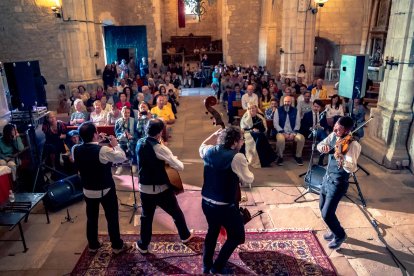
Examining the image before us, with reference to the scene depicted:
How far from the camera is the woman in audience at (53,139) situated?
18.6 feet

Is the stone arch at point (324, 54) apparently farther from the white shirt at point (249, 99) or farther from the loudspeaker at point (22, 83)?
the loudspeaker at point (22, 83)

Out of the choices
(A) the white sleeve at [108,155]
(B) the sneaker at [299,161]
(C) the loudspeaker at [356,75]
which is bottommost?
(B) the sneaker at [299,161]

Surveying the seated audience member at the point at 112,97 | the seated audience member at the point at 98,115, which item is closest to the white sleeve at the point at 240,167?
the seated audience member at the point at 98,115

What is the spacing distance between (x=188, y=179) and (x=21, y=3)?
28.0 ft

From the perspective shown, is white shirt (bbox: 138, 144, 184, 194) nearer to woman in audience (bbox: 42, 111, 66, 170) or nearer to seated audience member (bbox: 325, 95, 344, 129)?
woman in audience (bbox: 42, 111, 66, 170)

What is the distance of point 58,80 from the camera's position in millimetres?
10906

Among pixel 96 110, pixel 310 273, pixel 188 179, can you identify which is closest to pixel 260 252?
pixel 310 273

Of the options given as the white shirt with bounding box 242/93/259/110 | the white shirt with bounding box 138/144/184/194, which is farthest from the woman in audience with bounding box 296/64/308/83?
the white shirt with bounding box 138/144/184/194

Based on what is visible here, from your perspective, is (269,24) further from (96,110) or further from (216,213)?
(216,213)

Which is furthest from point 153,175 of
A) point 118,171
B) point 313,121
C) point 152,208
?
point 313,121

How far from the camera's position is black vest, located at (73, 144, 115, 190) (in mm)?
3236

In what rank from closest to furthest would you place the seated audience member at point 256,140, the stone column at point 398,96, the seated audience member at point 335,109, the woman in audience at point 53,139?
the stone column at point 398,96
the woman in audience at point 53,139
the seated audience member at point 256,140
the seated audience member at point 335,109

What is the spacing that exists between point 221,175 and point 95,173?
1.27 meters

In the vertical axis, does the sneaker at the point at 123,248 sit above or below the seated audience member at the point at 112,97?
below
